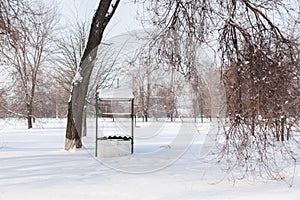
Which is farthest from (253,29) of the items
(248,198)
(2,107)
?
(2,107)

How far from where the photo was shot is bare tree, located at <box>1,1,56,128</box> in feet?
19.8

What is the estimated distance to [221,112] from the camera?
5.36 metres

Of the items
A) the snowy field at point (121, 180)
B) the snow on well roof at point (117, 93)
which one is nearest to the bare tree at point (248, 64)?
the snowy field at point (121, 180)

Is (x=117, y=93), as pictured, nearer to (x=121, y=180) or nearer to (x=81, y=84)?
(x=81, y=84)

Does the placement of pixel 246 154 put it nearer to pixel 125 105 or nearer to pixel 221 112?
pixel 221 112

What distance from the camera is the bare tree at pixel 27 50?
6.03 m

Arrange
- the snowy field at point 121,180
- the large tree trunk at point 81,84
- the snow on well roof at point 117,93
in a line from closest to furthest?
1. the snowy field at point 121,180
2. the large tree trunk at point 81,84
3. the snow on well roof at point 117,93

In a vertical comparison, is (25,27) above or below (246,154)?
above

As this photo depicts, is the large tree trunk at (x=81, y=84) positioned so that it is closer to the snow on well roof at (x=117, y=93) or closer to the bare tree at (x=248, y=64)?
the snow on well roof at (x=117, y=93)

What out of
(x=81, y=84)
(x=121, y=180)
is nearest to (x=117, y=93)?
(x=81, y=84)

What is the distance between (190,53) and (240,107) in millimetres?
2038

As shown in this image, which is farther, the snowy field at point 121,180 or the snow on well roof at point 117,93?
the snow on well roof at point 117,93

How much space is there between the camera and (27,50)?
843 cm

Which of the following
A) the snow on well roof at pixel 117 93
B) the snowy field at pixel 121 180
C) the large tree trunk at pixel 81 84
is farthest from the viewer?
the snow on well roof at pixel 117 93
